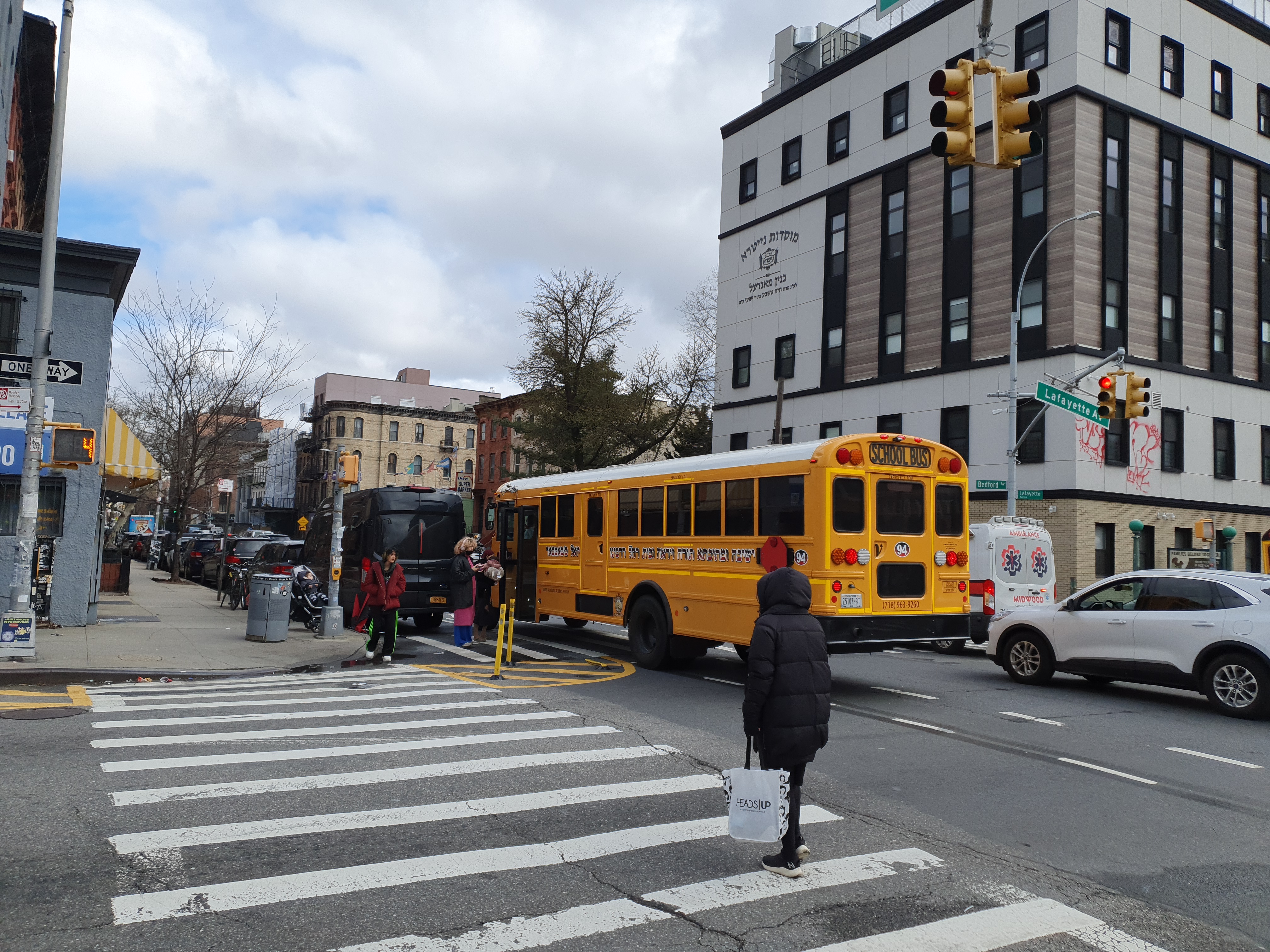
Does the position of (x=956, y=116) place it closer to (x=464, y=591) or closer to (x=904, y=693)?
(x=904, y=693)

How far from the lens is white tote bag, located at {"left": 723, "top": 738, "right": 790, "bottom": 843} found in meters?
5.19

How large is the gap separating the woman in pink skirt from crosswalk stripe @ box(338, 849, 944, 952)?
10.5 meters

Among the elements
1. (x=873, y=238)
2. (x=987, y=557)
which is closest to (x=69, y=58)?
(x=987, y=557)

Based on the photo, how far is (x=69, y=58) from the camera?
1316 centimetres

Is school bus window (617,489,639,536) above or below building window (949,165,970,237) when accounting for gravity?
below

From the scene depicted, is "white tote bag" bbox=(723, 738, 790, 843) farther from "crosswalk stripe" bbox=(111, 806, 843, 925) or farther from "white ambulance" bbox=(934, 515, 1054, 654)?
"white ambulance" bbox=(934, 515, 1054, 654)


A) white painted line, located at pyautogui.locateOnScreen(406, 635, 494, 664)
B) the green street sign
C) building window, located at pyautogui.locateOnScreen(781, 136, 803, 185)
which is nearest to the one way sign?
white painted line, located at pyautogui.locateOnScreen(406, 635, 494, 664)

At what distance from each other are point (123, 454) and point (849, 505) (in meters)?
13.4

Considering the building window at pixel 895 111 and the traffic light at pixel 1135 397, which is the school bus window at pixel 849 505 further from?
the building window at pixel 895 111

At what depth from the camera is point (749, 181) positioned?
4197cm

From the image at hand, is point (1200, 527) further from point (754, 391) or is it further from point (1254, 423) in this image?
point (754, 391)

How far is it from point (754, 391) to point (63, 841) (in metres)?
36.0

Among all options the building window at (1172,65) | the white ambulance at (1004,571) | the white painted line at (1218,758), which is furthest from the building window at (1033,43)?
the white painted line at (1218,758)

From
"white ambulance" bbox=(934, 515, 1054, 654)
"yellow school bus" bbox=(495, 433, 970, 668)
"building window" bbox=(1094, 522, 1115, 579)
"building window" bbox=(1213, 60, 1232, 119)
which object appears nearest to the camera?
"yellow school bus" bbox=(495, 433, 970, 668)
